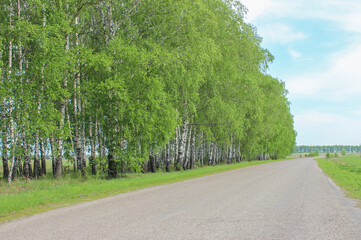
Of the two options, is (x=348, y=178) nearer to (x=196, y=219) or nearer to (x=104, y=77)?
(x=196, y=219)

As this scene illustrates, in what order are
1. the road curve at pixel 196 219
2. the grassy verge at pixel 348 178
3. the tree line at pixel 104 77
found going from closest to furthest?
the road curve at pixel 196 219, the grassy verge at pixel 348 178, the tree line at pixel 104 77

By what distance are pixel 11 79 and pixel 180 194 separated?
891 centimetres

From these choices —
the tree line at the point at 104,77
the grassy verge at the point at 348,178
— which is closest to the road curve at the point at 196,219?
the grassy verge at the point at 348,178

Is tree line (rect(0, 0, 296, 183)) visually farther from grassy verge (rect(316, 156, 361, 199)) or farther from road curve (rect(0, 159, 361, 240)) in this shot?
grassy verge (rect(316, 156, 361, 199))

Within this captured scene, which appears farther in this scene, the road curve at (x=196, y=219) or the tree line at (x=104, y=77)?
the tree line at (x=104, y=77)

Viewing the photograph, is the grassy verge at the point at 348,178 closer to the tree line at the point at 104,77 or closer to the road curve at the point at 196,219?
the road curve at the point at 196,219

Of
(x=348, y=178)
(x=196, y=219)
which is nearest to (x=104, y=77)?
(x=196, y=219)

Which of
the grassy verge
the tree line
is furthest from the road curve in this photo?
the tree line

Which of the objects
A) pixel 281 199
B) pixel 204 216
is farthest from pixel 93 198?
pixel 281 199

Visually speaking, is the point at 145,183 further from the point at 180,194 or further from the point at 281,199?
the point at 281,199

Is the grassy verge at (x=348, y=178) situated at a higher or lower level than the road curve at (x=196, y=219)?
lower

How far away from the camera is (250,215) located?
685cm

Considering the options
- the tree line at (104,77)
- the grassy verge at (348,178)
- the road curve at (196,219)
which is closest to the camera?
the road curve at (196,219)

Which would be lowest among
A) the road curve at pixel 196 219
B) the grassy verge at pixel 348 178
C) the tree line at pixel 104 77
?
the grassy verge at pixel 348 178
